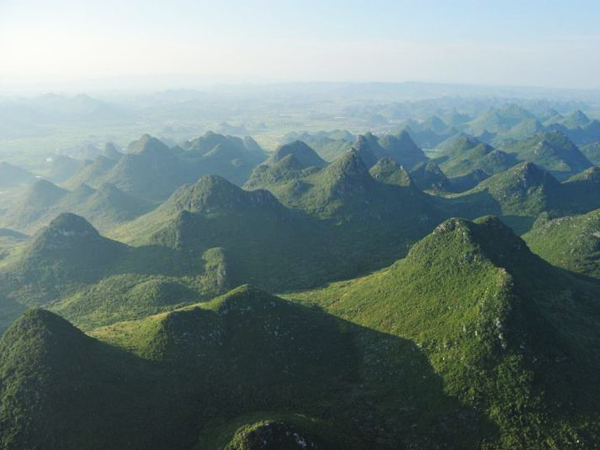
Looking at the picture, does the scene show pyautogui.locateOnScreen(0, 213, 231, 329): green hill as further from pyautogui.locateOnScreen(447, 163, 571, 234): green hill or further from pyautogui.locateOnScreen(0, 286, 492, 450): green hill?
pyautogui.locateOnScreen(447, 163, 571, 234): green hill

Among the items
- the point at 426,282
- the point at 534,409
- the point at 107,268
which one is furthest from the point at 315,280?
the point at 534,409

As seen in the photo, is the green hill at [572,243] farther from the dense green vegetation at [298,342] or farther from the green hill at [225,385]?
the green hill at [225,385]

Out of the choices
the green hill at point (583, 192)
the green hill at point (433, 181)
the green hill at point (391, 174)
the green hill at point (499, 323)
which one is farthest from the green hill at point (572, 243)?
the green hill at point (433, 181)

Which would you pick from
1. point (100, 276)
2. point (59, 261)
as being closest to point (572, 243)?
point (100, 276)

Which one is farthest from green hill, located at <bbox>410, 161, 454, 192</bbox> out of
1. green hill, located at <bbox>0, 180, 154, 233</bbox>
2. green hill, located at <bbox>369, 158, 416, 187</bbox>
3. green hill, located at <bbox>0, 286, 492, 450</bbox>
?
green hill, located at <bbox>0, 286, 492, 450</bbox>

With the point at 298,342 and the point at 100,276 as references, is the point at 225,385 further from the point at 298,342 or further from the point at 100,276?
the point at 100,276
